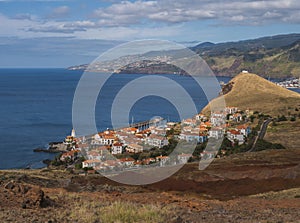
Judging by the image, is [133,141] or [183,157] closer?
[183,157]

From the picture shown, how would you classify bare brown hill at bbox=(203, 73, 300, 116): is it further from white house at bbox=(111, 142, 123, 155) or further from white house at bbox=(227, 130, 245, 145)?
white house at bbox=(111, 142, 123, 155)

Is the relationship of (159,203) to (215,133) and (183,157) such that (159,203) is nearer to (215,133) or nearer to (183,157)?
(183,157)

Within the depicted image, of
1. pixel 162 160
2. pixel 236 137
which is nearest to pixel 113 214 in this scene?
pixel 162 160

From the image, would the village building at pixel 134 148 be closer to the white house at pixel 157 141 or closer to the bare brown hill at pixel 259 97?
the white house at pixel 157 141

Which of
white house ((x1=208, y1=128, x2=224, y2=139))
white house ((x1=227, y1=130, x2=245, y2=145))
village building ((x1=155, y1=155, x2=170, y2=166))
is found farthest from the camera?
white house ((x1=208, y1=128, x2=224, y2=139))

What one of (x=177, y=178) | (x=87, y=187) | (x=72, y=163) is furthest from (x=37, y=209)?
(x=72, y=163)

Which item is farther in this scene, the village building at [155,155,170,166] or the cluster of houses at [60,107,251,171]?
the cluster of houses at [60,107,251,171]

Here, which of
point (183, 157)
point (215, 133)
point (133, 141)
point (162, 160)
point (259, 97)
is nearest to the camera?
point (183, 157)

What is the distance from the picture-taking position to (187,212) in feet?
30.6

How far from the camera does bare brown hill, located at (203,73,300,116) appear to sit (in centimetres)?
6894

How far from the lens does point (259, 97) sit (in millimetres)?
82250

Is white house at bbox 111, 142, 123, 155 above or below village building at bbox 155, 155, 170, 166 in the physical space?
below

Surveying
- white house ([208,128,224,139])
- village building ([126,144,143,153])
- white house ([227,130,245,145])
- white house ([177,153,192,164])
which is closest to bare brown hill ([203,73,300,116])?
white house ([208,128,224,139])

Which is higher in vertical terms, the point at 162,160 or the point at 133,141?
the point at 162,160
